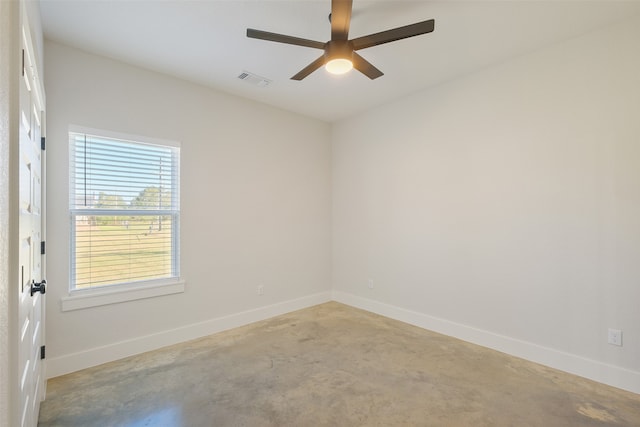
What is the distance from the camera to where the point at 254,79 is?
3.29 m

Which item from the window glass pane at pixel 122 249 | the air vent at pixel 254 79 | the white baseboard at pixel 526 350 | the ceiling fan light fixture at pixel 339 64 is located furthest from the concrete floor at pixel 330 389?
the air vent at pixel 254 79

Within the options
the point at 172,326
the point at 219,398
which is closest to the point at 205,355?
the point at 172,326

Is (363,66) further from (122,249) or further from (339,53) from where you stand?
(122,249)

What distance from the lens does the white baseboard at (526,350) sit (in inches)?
95.0

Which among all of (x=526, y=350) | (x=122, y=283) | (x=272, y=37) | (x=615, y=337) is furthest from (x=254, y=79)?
(x=615, y=337)

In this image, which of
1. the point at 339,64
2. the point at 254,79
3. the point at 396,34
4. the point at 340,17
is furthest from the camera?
the point at 254,79

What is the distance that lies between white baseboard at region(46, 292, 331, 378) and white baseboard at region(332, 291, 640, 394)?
133 centimetres

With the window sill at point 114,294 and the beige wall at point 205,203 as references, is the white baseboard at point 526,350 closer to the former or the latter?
the beige wall at point 205,203

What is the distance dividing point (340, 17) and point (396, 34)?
1.23 feet

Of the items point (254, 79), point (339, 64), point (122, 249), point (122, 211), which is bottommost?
point (122, 249)

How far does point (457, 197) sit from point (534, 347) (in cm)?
155

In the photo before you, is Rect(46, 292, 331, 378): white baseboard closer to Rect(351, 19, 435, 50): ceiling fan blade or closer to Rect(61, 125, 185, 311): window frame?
Rect(61, 125, 185, 311): window frame

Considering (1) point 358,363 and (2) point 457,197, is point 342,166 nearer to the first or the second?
(2) point 457,197

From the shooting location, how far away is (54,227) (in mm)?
2570
